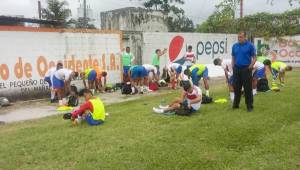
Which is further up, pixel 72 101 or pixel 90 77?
pixel 90 77

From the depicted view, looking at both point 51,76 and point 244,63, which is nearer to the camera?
A: point 244,63

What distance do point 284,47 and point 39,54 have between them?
1918 cm

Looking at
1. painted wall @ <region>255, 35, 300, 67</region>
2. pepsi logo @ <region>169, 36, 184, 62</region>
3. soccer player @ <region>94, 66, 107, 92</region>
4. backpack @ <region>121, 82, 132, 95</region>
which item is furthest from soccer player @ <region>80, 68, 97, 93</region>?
painted wall @ <region>255, 35, 300, 67</region>

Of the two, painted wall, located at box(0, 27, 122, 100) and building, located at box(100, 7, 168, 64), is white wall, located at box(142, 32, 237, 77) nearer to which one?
painted wall, located at box(0, 27, 122, 100)

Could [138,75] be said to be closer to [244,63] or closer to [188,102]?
[188,102]

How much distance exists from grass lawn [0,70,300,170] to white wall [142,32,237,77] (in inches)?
388

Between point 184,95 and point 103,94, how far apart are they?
6.30 metres

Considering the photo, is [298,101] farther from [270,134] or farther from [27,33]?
[27,33]

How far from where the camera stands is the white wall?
20.2 meters

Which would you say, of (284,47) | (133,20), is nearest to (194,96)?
(284,47)

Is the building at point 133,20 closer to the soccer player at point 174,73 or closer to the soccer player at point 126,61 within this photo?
the soccer player at point 126,61

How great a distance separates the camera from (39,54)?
15.3 metres

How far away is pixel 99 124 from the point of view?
9.40 metres

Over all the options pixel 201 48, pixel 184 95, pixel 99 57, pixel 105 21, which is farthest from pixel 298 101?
pixel 105 21
